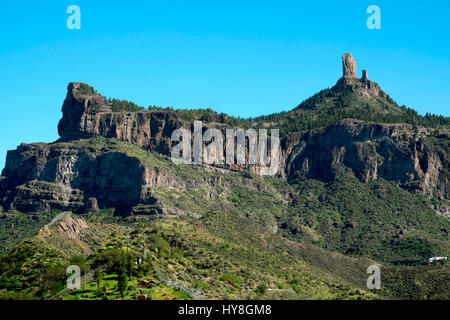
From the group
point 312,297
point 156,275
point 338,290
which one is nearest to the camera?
point 156,275

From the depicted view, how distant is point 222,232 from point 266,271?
1226 inches

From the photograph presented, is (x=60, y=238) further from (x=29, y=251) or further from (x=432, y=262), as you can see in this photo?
(x=432, y=262)

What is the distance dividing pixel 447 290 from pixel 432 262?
35593mm

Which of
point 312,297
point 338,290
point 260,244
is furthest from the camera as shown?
point 260,244

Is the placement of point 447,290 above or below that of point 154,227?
below

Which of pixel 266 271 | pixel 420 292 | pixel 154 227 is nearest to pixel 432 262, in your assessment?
pixel 420 292

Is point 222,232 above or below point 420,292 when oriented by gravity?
above

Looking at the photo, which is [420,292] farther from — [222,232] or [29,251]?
[29,251]

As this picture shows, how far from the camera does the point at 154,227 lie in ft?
528

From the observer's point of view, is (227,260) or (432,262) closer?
(227,260)
